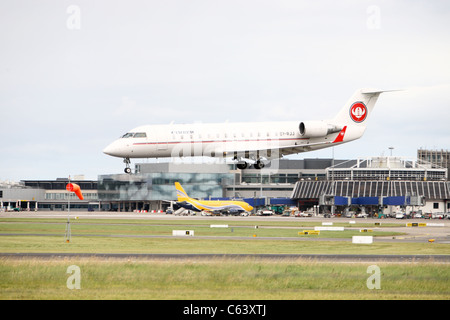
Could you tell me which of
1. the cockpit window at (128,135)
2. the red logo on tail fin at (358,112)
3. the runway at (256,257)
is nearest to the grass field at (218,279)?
the runway at (256,257)

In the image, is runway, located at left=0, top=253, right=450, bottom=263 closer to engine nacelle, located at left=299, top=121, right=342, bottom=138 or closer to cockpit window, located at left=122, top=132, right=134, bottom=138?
cockpit window, located at left=122, top=132, right=134, bottom=138

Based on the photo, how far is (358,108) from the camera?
241ft

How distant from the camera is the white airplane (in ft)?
208

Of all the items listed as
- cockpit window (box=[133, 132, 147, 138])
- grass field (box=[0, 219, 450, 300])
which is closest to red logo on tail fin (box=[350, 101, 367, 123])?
cockpit window (box=[133, 132, 147, 138])

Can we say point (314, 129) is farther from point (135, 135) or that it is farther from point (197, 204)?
point (197, 204)

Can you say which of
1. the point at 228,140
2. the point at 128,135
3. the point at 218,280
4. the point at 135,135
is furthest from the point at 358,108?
the point at 218,280

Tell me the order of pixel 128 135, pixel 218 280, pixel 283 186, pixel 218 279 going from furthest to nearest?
1. pixel 283 186
2. pixel 128 135
3. pixel 218 279
4. pixel 218 280

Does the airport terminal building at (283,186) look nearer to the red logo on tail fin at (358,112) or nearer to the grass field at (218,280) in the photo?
the red logo on tail fin at (358,112)

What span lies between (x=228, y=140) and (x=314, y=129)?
386 inches

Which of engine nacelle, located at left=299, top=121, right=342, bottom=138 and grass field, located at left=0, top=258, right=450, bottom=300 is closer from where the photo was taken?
grass field, located at left=0, top=258, right=450, bottom=300

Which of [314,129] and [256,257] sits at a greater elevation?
[314,129]

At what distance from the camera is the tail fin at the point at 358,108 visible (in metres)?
73.0
